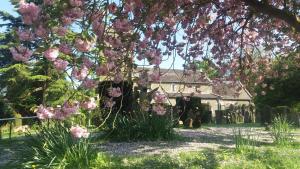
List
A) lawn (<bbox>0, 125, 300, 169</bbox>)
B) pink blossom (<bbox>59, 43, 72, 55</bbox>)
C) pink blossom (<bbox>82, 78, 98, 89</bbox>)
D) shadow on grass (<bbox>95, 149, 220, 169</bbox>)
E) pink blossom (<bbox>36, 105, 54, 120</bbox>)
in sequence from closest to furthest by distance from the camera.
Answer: pink blossom (<bbox>59, 43, 72, 55</bbox>) → pink blossom (<bbox>36, 105, 54, 120</bbox>) → pink blossom (<bbox>82, 78, 98, 89</bbox>) → shadow on grass (<bbox>95, 149, 220, 169</bbox>) → lawn (<bbox>0, 125, 300, 169</bbox>)

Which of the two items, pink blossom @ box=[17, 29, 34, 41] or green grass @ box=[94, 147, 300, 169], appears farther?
green grass @ box=[94, 147, 300, 169]

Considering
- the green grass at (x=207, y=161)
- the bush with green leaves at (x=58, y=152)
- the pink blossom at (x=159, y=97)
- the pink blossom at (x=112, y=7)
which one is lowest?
the green grass at (x=207, y=161)

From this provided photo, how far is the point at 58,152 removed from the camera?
8234 millimetres

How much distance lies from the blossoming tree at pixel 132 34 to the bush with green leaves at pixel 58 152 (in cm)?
194

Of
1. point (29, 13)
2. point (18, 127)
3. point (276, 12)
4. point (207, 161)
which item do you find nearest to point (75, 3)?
point (29, 13)

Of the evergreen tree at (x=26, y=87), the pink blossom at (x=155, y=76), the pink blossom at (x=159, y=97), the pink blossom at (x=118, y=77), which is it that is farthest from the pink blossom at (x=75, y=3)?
the evergreen tree at (x=26, y=87)

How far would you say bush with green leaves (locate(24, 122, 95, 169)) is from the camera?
26.2 ft

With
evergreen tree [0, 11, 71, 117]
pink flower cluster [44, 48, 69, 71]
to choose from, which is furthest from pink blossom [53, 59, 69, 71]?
Result: evergreen tree [0, 11, 71, 117]

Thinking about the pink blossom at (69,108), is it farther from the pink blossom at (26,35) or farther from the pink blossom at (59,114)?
the pink blossom at (26,35)

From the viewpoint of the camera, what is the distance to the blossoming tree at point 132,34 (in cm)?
452

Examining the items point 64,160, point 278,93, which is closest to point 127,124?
point 64,160

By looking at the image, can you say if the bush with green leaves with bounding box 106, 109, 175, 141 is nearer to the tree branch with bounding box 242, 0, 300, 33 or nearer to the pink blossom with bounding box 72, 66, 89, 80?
the tree branch with bounding box 242, 0, 300, 33

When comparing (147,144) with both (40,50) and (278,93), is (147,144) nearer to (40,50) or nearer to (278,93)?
(40,50)

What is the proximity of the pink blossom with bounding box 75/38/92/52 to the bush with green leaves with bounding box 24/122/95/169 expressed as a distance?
3553 mm
